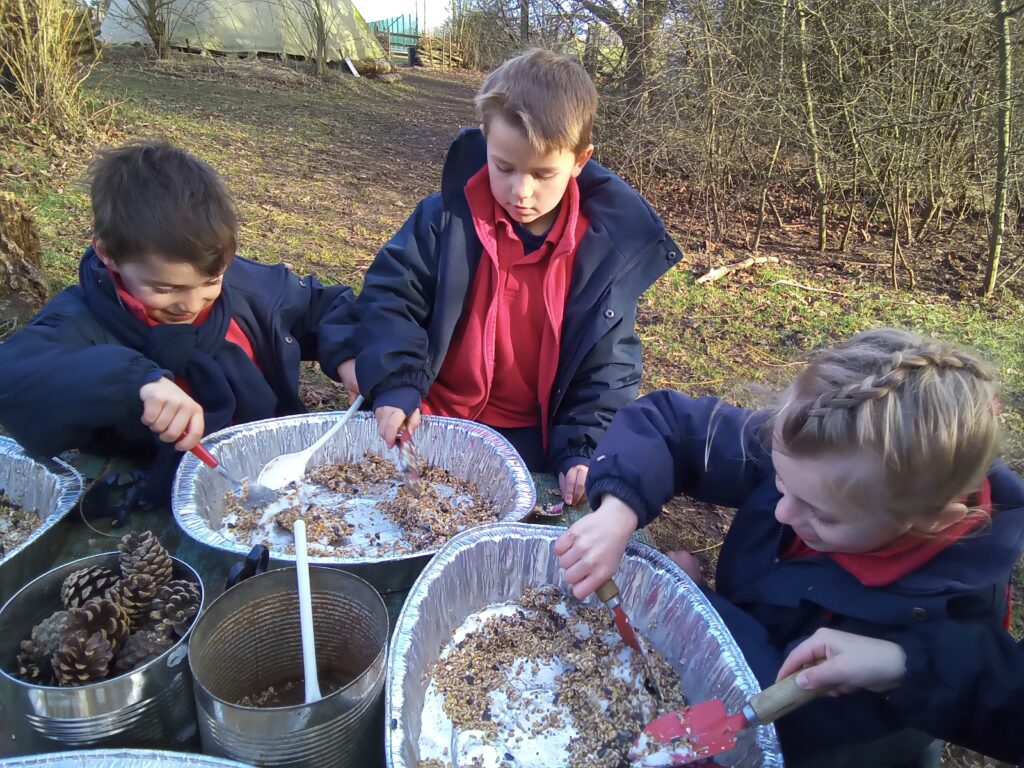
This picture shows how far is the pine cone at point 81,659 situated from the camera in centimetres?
100

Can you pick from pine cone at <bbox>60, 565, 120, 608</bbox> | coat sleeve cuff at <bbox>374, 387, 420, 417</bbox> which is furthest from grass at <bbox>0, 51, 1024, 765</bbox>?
pine cone at <bbox>60, 565, 120, 608</bbox>

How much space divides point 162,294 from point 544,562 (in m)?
1.14

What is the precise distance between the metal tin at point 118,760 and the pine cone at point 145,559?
0.31m

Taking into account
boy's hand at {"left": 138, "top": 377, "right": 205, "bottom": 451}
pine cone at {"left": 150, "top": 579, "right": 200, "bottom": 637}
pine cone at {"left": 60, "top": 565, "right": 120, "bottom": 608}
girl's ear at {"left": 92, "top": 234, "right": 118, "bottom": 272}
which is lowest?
pine cone at {"left": 150, "top": 579, "right": 200, "bottom": 637}

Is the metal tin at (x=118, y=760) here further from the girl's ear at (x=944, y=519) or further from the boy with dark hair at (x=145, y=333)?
the girl's ear at (x=944, y=519)

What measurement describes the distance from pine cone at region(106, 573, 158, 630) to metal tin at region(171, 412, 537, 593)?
0.87ft

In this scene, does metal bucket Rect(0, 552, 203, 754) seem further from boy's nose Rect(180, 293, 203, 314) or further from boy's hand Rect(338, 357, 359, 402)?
boy's hand Rect(338, 357, 359, 402)

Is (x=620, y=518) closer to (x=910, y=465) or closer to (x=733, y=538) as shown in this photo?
(x=733, y=538)

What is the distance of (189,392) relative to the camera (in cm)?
189

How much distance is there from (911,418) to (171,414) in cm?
146

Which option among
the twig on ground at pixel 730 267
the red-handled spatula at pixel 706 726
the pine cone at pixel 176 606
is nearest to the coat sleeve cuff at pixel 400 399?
the pine cone at pixel 176 606

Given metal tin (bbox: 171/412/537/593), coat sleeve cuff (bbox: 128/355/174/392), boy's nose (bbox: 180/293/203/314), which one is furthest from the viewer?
boy's nose (bbox: 180/293/203/314)

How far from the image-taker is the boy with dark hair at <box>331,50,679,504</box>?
1.94m

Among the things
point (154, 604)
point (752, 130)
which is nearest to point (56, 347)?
point (154, 604)
